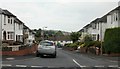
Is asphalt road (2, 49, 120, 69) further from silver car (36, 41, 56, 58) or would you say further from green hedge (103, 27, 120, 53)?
green hedge (103, 27, 120, 53)

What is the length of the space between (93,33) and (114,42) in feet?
156

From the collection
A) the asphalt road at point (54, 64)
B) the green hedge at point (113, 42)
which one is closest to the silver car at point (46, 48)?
the asphalt road at point (54, 64)

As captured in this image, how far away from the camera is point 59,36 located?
554ft

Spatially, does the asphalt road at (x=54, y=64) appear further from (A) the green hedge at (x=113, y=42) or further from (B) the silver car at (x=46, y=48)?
(A) the green hedge at (x=113, y=42)

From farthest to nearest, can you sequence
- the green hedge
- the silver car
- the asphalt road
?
1. the green hedge
2. the silver car
3. the asphalt road

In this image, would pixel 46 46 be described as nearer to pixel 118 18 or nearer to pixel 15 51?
pixel 15 51

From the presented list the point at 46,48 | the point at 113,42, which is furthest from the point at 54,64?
the point at 113,42

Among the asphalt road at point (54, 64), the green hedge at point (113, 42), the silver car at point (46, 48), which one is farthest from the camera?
the green hedge at point (113, 42)

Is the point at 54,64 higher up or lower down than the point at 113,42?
lower down

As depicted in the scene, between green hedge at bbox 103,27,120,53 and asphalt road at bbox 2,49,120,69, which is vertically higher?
green hedge at bbox 103,27,120,53

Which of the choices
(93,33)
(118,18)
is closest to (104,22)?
(93,33)

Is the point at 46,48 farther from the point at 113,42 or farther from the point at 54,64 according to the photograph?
the point at 113,42

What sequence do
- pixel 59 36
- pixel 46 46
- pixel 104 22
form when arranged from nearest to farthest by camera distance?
pixel 46 46 < pixel 104 22 < pixel 59 36

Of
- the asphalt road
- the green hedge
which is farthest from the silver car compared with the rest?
the green hedge
